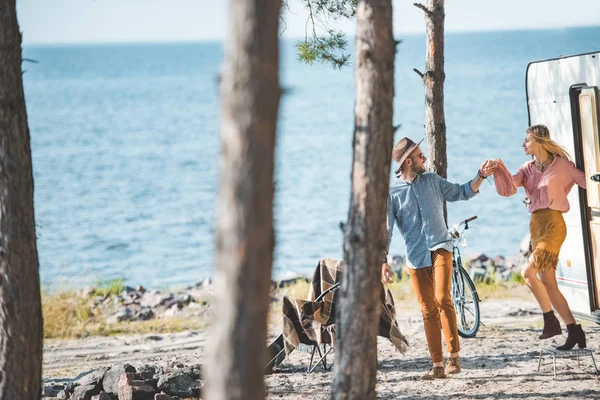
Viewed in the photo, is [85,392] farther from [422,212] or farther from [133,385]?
[422,212]

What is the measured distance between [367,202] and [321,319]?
231cm

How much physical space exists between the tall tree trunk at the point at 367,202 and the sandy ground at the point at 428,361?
1.87 metres

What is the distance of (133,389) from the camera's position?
19.9ft

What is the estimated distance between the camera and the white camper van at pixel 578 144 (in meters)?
6.73

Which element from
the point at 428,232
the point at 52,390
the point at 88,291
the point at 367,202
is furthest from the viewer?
the point at 88,291

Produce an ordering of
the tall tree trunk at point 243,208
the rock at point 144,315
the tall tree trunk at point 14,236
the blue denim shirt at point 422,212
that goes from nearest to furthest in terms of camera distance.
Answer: the tall tree trunk at point 243,208
the tall tree trunk at point 14,236
the blue denim shirt at point 422,212
the rock at point 144,315

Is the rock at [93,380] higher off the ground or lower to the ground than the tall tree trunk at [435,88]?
lower

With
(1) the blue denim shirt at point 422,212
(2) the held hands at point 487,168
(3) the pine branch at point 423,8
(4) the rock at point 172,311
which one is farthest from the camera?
(4) the rock at point 172,311

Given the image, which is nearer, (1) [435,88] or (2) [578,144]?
(2) [578,144]

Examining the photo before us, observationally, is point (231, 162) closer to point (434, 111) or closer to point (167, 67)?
point (434, 111)

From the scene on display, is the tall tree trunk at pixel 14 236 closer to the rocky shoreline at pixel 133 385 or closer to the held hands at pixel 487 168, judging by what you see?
the rocky shoreline at pixel 133 385

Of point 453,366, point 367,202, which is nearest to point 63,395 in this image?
point 453,366

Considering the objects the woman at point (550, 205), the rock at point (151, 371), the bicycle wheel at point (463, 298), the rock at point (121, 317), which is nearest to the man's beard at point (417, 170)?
the woman at point (550, 205)

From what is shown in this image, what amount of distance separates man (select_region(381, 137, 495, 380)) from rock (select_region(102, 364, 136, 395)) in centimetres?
187
